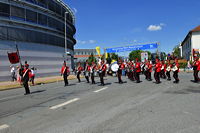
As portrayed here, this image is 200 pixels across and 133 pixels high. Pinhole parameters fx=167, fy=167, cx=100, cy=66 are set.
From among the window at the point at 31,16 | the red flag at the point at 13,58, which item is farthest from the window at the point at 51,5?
the red flag at the point at 13,58

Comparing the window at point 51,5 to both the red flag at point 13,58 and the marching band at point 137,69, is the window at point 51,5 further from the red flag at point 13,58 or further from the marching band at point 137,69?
the marching band at point 137,69

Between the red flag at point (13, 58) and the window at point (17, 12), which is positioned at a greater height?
the window at point (17, 12)

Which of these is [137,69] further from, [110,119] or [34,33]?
[34,33]

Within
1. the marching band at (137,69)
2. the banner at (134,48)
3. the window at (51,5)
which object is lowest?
the marching band at (137,69)

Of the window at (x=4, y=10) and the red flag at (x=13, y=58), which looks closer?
the red flag at (x=13, y=58)

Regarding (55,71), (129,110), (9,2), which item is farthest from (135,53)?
(129,110)

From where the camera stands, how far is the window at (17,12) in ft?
78.7

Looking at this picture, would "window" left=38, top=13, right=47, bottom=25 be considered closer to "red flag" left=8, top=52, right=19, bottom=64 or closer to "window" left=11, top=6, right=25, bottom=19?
"window" left=11, top=6, right=25, bottom=19

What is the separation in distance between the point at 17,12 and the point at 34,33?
12.4 feet

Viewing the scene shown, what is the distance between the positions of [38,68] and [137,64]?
62.8 ft

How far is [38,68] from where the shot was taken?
27453 millimetres

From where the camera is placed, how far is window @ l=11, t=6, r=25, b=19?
23984 millimetres

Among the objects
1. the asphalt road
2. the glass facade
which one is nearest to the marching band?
the asphalt road

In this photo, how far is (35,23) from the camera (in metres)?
27.0
